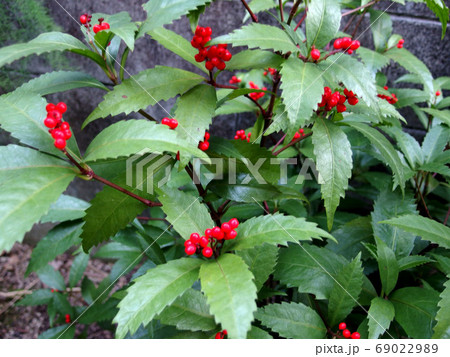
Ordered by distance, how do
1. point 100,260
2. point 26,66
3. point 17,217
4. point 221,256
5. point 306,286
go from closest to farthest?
point 17,217
point 221,256
point 306,286
point 26,66
point 100,260

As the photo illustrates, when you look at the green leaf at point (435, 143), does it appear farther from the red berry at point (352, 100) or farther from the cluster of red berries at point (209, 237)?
the cluster of red berries at point (209, 237)

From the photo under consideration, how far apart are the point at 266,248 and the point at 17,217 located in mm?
538

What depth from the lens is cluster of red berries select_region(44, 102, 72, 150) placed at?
604mm

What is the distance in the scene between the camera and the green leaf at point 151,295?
60cm

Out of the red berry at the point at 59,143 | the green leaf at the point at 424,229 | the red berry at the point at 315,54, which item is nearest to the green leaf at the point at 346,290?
the green leaf at the point at 424,229

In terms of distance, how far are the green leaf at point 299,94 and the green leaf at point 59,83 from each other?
1.42ft

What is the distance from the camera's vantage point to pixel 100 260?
229cm

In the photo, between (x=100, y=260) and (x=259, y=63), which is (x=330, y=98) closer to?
(x=259, y=63)

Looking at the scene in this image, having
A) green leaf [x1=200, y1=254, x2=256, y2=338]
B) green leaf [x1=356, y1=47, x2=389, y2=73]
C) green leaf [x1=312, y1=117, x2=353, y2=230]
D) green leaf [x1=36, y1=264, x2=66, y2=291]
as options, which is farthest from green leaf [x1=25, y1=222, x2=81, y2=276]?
green leaf [x1=356, y1=47, x2=389, y2=73]

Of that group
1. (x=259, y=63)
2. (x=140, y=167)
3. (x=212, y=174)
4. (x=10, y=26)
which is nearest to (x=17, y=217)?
(x=140, y=167)

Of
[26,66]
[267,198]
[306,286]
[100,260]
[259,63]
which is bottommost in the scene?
[100,260]

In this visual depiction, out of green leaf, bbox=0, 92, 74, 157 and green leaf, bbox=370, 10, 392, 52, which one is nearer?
green leaf, bbox=0, 92, 74, 157

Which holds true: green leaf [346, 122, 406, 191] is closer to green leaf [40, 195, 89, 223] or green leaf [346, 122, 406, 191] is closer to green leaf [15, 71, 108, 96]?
green leaf [15, 71, 108, 96]

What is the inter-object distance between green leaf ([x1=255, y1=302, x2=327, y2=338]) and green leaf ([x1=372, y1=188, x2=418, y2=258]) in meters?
0.35
